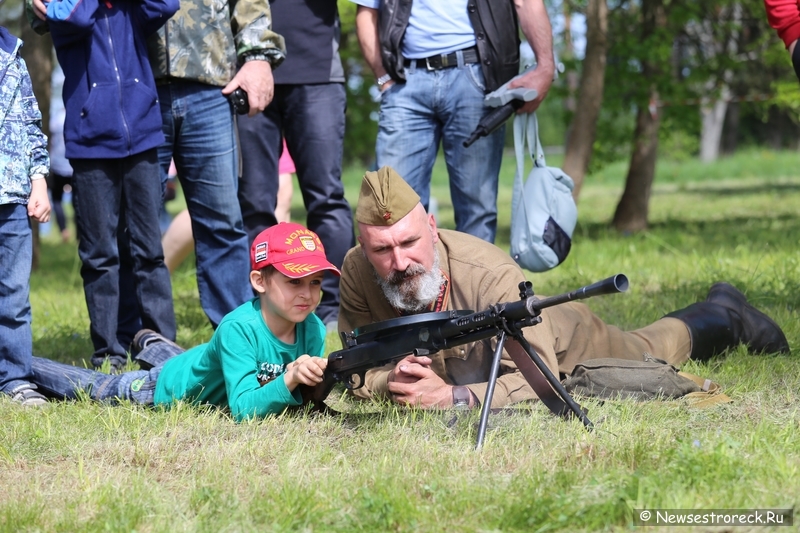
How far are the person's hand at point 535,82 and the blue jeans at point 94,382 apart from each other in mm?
2303

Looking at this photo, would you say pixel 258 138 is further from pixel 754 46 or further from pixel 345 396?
pixel 754 46

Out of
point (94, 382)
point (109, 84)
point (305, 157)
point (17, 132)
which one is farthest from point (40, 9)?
point (94, 382)

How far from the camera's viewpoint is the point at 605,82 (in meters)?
11.2

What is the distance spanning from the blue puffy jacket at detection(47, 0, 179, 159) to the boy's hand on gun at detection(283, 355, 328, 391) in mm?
1585

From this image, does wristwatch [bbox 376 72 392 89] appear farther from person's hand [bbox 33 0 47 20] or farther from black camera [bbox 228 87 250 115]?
person's hand [bbox 33 0 47 20]

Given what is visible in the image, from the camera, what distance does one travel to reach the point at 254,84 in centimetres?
511

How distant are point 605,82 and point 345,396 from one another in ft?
24.9

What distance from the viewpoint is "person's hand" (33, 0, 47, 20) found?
475cm

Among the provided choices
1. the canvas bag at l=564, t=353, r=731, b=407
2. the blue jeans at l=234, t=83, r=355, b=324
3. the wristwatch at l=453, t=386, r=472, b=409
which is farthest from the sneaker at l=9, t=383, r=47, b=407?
the canvas bag at l=564, t=353, r=731, b=407

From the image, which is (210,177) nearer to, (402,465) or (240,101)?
(240,101)

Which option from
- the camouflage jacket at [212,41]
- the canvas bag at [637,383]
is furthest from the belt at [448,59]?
the canvas bag at [637,383]

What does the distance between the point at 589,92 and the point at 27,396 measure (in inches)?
294

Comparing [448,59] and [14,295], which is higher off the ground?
[448,59]

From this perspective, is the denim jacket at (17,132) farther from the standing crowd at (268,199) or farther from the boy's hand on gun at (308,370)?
the boy's hand on gun at (308,370)
